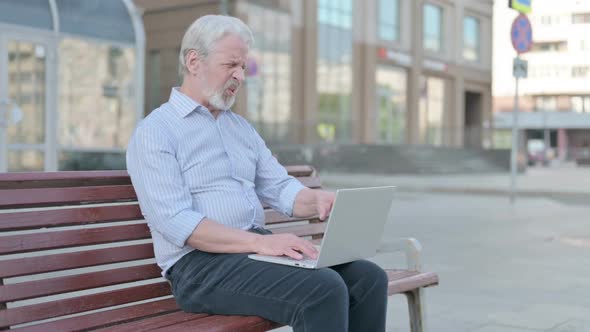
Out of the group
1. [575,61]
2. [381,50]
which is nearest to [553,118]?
[575,61]

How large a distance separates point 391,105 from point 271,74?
9.85 m

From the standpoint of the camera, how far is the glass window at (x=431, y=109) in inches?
1786

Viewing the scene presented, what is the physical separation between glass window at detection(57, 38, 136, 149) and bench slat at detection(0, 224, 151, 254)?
12.9 m

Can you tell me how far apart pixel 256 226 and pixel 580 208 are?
13.3 metres

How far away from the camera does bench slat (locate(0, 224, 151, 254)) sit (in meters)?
2.77

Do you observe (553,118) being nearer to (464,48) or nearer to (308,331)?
(464,48)

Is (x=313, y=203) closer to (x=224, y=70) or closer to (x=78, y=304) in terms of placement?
(x=224, y=70)

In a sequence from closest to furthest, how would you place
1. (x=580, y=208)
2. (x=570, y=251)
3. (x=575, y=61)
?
(x=570, y=251) < (x=580, y=208) < (x=575, y=61)

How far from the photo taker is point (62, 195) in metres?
Answer: 2.97

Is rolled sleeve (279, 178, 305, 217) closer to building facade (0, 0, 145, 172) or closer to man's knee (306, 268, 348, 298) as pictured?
man's knee (306, 268, 348, 298)

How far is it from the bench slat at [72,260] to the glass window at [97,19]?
12877mm

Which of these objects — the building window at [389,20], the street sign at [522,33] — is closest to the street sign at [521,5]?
the street sign at [522,33]

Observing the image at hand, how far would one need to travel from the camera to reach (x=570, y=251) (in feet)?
27.9

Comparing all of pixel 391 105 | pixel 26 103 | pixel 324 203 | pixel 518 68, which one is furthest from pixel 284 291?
pixel 391 105
